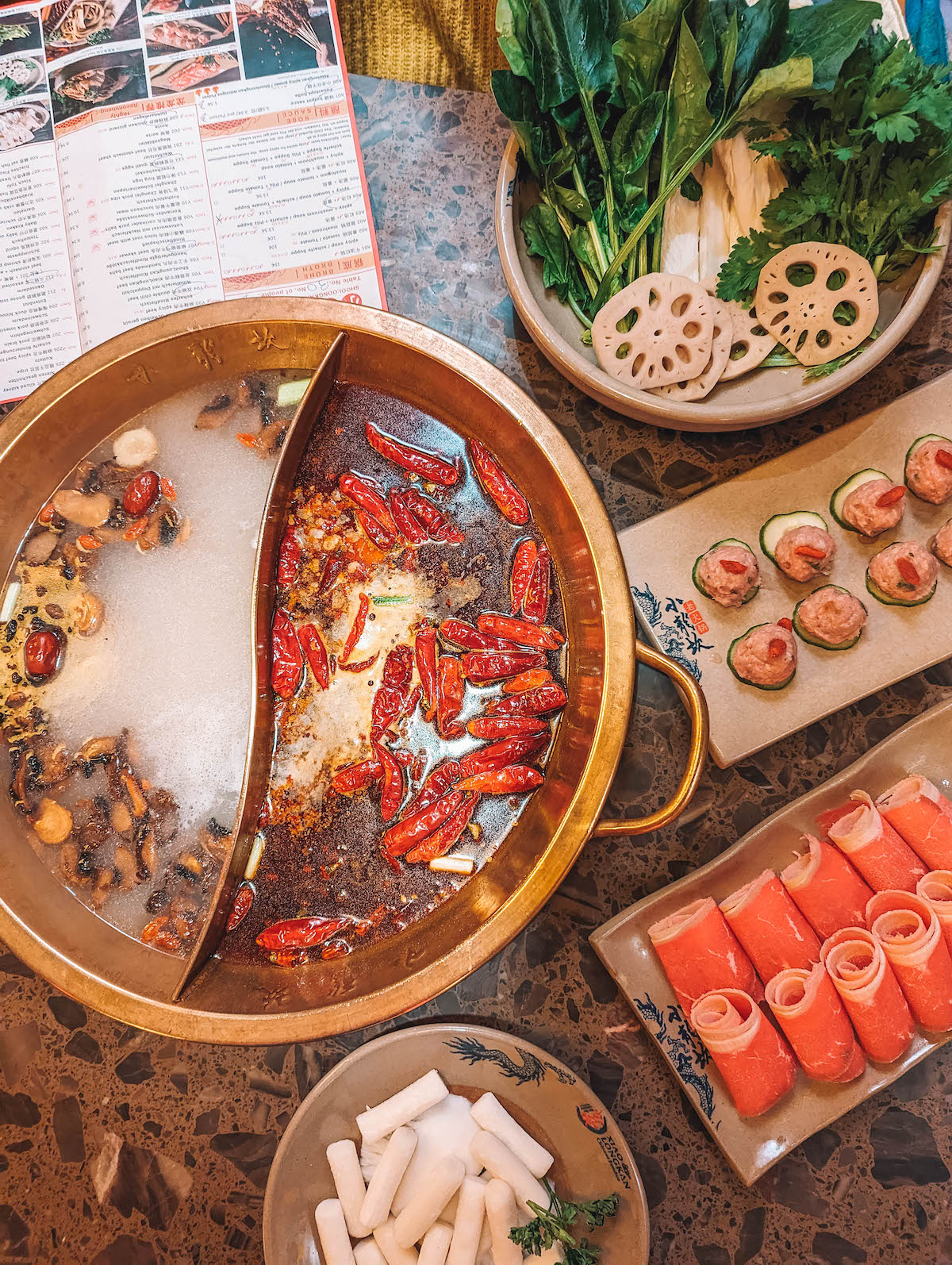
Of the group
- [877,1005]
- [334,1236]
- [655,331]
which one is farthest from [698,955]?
[655,331]

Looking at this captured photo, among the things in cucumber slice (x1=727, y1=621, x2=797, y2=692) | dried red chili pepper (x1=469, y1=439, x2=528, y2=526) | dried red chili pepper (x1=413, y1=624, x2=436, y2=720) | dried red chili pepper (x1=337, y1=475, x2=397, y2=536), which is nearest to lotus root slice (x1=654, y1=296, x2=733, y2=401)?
dried red chili pepper (x1=469, y1=439, x2=528, y2=526)

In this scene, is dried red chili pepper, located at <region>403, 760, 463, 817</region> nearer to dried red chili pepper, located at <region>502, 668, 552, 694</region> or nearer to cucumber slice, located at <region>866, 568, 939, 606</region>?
dried red chili pepper, located at <region>502, 668, 552, 694</region>

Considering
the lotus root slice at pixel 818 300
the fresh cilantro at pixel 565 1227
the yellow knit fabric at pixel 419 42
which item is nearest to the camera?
the fresh cilantro at pixel 565 1227

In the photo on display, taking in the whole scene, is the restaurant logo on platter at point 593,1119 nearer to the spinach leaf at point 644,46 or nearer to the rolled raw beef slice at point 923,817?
the rolled raw beef slice at point 923,817

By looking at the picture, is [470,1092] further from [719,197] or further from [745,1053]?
[719,197]

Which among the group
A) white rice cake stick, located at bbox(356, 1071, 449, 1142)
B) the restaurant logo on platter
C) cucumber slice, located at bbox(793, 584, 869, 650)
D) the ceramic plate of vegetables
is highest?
the ceramic plate of vegetables

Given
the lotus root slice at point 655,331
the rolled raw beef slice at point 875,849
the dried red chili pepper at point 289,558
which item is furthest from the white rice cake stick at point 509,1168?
the lotus root slice at point 655,331
